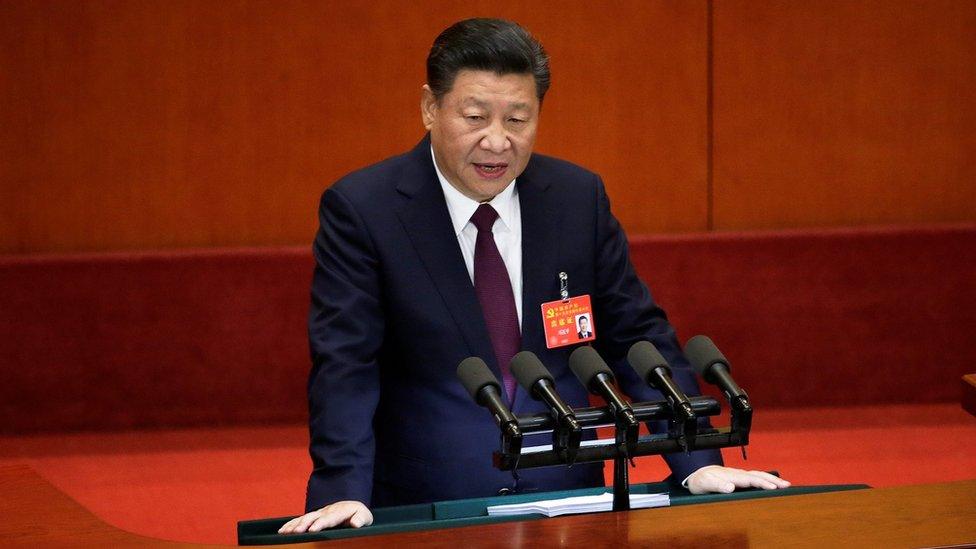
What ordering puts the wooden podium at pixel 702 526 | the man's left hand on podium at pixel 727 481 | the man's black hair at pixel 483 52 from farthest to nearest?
the man's black hair at pixel 483 52
the man's left hand on podium at pixel 727 481
the wooden podium at pixel 702 526

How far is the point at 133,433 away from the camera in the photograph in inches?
171

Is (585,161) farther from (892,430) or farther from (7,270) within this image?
(7,270)

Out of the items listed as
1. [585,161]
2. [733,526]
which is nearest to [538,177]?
[733,526]

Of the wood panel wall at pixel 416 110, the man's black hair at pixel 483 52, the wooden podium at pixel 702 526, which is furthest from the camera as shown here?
the wood panel wall at pixel 416 110

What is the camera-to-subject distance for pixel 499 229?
242 cm

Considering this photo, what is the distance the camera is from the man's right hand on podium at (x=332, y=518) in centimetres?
193

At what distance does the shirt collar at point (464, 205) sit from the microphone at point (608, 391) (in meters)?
0.62

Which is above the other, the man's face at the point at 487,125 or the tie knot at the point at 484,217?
the man's face at the point at 487,125

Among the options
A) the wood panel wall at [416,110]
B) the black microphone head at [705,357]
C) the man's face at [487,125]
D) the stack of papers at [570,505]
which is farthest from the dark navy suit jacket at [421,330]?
the wood panel wall at [416,110]

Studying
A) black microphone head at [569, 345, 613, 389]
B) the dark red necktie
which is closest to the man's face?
the dark red necktie

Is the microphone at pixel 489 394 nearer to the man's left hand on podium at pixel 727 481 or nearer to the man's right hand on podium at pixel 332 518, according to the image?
the man's right hand on podium at pixel 332 518

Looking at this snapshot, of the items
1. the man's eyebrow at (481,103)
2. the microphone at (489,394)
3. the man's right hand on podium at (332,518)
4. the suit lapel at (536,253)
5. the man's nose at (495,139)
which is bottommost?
the man's right hand on podium at (332,518)

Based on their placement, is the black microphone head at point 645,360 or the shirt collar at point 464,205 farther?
the shirt collar at point 464,205

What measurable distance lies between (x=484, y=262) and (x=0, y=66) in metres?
2.45
